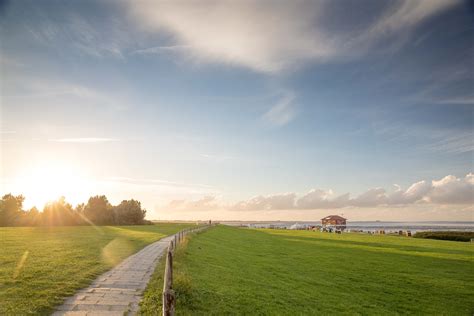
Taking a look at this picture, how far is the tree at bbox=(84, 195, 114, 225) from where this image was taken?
302 ft

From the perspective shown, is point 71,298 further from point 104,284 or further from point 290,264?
point 290,264

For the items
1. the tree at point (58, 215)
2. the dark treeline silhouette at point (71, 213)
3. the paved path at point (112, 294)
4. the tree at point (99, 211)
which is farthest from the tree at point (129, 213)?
the paved path at point (112, 294)

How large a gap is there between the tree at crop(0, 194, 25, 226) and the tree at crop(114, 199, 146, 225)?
24954 millimetres

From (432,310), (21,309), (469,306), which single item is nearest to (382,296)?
(432,310)

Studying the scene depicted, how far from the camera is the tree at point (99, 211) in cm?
9219

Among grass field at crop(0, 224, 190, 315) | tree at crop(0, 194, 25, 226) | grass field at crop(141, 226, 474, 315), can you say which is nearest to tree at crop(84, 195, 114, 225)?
tree at crop(0, 194, 25, 226)

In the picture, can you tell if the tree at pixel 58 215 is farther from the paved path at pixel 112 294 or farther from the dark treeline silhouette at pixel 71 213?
the paved path at pixel 112 294

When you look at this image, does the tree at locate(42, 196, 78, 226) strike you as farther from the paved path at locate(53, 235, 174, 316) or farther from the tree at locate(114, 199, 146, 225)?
the paved path at locate(53, 235, 174, 316)

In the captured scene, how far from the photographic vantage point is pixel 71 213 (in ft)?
282

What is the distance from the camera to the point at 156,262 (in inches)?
763

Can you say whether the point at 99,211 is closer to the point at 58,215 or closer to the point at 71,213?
the point at 71,213

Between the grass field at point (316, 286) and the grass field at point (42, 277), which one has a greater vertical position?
the grass field at point (42, 277)

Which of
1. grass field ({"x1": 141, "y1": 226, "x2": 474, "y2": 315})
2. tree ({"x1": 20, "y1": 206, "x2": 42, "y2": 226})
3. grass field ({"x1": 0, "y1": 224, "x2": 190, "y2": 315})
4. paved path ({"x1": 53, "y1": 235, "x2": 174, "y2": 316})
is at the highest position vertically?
tree ({"x1": 20, "y1": 206, "x2": 42, "y2": 226})

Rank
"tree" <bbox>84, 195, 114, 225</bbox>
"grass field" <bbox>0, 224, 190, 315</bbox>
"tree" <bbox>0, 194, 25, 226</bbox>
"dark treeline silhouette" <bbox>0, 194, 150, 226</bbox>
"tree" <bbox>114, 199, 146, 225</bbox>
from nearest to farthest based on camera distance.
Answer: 1. "grass field" <bbox>0, 224, 190, 315</bbox>
2. "tree" <bbox>0, 194, 25, 226</bbox>
3. "dark treeline silhouette" <bbox>0, 194, 150, 226</bbox>
4. "tree" <bbox>84, 195, 114, 225</bbox>
5. "tree" <bbox>114, 199, 146, 225</bbox>
